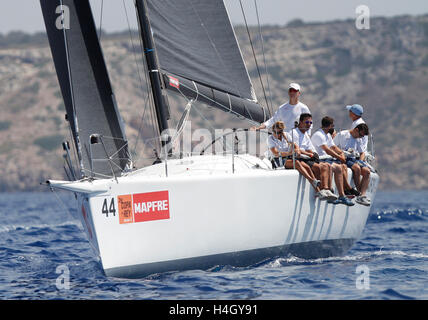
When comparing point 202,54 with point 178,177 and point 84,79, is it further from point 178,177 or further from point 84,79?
point 178,177

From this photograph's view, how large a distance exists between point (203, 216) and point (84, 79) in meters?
2.38

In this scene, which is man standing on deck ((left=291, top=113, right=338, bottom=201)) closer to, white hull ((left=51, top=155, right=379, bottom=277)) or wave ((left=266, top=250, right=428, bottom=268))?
white hull ((left=51, top=155, right=379, bottom=277))

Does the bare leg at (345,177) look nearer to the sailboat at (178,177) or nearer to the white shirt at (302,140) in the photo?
the sailboat at (178,177)

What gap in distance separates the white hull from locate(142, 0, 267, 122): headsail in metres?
0.91

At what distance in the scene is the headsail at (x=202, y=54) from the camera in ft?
29.8

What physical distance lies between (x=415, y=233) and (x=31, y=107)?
67855mm

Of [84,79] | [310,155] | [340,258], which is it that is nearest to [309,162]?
[310,155]

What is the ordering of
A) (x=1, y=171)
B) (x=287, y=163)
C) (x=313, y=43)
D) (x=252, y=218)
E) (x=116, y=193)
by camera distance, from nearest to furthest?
(x=116, y=193)
(x=252, y=218)
(x=287, y=163)
(x=1, y=171)
(x=313, y=43)

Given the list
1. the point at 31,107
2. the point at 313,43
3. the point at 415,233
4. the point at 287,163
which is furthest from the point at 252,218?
the point at 313,43

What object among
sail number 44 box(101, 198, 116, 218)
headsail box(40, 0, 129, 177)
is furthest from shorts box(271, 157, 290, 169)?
sail number 44 box(101, 198, 116, 218)

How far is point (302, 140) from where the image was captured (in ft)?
29.9

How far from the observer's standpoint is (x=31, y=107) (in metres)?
77.3

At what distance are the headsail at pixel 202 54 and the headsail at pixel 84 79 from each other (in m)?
0.78
